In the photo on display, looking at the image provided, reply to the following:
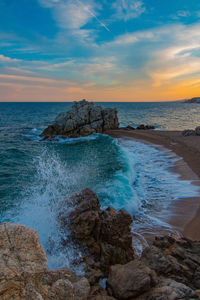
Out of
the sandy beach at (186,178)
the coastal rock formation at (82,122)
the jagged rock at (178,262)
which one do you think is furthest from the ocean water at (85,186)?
the coastal rock formation at (82,122)

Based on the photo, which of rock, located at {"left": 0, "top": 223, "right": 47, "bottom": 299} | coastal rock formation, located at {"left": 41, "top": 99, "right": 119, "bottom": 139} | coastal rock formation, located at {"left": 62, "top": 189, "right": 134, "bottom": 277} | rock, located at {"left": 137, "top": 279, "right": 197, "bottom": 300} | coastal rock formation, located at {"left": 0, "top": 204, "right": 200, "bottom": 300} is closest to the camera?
rock, located at {"left": 0, "top": 223, "right": 47, "bottom": 299}

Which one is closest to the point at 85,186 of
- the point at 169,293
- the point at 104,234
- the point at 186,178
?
the point at 104,234

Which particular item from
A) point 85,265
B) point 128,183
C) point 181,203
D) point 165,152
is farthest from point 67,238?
point 165,152

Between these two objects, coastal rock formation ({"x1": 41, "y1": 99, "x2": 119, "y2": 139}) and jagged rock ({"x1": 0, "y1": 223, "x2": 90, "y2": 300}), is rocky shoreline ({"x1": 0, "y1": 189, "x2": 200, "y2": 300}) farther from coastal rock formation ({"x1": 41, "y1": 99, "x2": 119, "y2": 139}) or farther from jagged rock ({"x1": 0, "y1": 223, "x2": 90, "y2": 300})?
coastal rock formation ({"x1": 41, "y1": 99, "x2": 119, "y2": 139})

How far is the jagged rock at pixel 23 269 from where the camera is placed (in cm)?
262

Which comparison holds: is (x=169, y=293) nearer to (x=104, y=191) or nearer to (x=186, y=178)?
(x=104, y=191)

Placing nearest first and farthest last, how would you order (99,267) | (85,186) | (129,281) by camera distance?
(129,281) → (99,267) → (85,186)

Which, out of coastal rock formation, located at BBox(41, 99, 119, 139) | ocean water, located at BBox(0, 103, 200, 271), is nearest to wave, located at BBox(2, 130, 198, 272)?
ocean water, located at BBox(0, 103, 200, 271)

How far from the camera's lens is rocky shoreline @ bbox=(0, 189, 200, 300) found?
283 centimetres

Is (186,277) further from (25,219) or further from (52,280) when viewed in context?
(25,219)

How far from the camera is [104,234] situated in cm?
558

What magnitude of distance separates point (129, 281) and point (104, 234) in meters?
1.81

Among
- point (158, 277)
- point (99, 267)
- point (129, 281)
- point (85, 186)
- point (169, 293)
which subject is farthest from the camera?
point (85, 186)

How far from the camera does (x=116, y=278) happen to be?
159 inches
